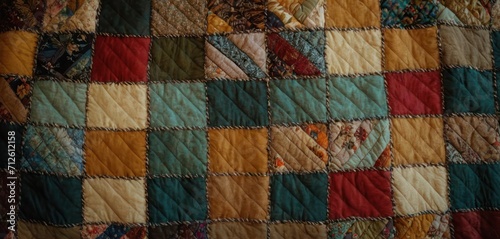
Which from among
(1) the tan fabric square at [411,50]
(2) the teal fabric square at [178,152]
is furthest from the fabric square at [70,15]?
(1) the tan fabric square at [411,50]

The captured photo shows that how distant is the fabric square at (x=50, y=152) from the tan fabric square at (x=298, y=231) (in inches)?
26.8

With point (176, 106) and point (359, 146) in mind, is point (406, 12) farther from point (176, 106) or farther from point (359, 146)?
point (176, 106)

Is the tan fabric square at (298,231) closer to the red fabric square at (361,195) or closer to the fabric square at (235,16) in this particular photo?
the red fabric square at (361,195)

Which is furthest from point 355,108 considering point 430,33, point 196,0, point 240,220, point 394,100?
point 196,0

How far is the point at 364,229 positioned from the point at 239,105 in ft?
1.93

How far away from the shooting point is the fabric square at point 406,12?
1546 millimetres

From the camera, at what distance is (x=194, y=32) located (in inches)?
60.9

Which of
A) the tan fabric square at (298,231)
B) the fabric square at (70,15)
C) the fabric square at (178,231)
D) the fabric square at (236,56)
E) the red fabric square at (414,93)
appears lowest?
the fabric square at (178,231)

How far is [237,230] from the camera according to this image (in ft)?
4.88

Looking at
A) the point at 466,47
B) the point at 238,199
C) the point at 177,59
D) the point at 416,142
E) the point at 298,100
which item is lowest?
the point at 238,199

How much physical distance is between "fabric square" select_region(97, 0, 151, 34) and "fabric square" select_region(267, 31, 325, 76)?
1.44 feet

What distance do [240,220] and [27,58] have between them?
0.90 metres

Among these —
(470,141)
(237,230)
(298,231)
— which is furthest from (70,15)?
(470,141)

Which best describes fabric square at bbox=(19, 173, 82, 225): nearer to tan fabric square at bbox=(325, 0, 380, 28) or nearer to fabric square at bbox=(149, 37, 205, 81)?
fabric square at bbox=(149, 37, 205, 81)
